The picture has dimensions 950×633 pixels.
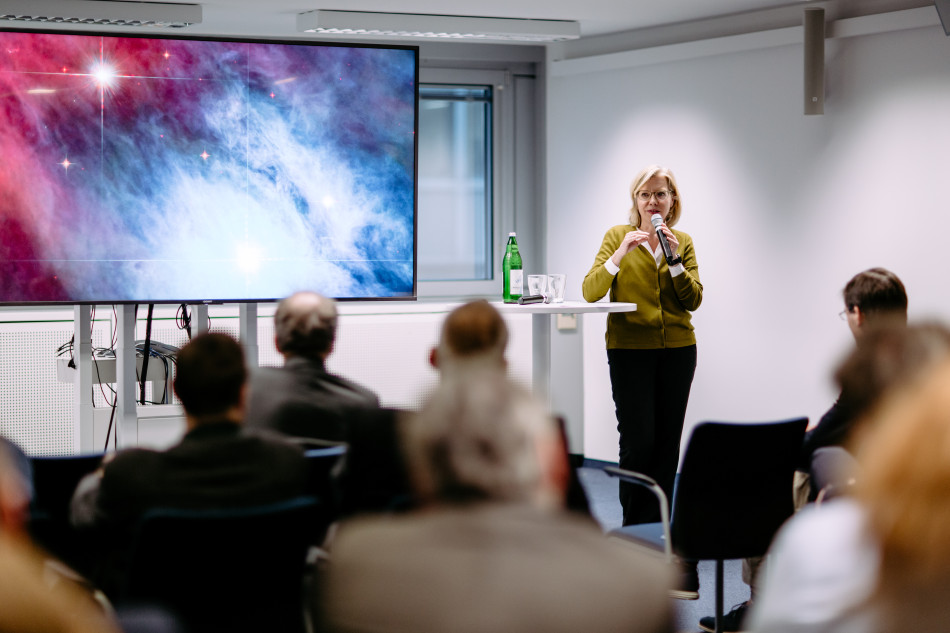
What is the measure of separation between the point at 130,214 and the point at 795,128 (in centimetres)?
346

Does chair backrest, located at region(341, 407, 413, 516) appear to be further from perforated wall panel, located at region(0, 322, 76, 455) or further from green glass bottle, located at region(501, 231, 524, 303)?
perforated wall panel, located at region(0, 322, 76, 455)

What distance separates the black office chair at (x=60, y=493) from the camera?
2.59 m

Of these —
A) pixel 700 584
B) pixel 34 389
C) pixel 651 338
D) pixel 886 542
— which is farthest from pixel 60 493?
pixel 34 389

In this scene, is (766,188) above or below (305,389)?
above

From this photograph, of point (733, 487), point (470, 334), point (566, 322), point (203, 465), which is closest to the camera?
point (203, 465)

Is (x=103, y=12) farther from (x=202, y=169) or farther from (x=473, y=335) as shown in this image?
(x=473, y=335)

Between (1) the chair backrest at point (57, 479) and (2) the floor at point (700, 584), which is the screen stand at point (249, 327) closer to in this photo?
(2) the floor at point (700, 584)

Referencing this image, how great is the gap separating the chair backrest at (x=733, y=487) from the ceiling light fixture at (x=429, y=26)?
3.37 metres

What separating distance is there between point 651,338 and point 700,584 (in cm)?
104

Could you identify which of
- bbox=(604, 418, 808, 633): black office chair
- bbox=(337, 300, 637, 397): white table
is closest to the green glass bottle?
bbox=(337, 300, 637, 397): white table

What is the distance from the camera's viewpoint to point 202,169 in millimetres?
4277

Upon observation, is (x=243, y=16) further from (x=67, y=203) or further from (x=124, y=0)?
(x=67, y=203)

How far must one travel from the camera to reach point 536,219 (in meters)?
6.98

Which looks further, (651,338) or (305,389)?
(651,338)
